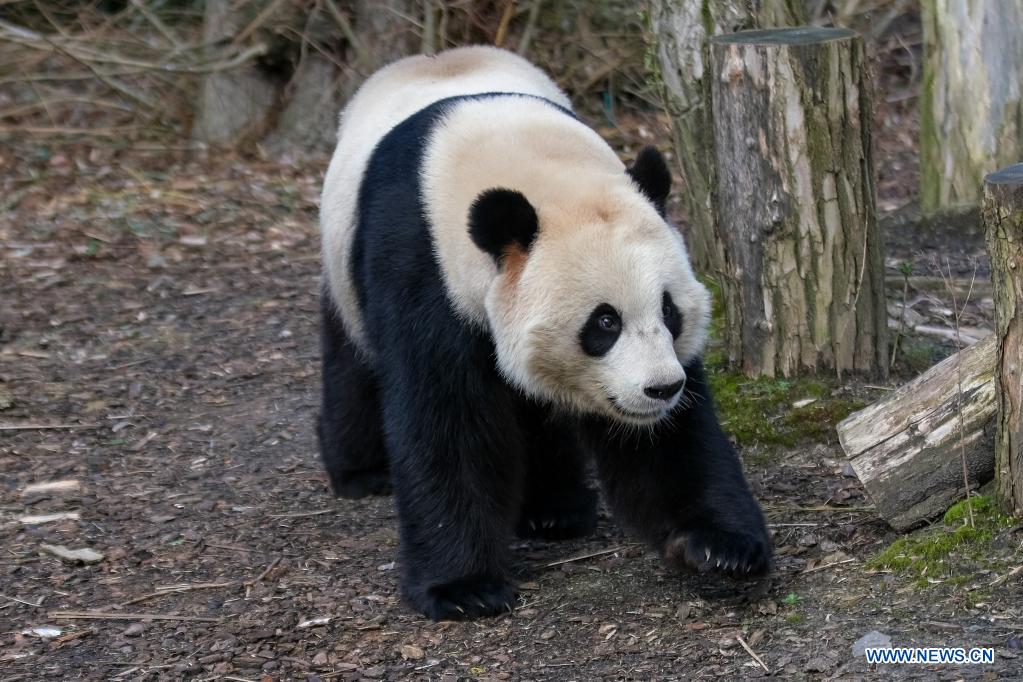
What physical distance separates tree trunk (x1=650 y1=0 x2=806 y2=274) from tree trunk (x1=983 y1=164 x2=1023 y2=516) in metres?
2.00

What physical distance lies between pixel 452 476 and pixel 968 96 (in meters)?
4.79

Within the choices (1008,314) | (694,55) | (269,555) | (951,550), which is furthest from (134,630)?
(694,55)

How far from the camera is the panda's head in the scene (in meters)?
3.62

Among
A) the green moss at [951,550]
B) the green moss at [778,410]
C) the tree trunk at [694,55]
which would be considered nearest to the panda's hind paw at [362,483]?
the green moss at [778,410]

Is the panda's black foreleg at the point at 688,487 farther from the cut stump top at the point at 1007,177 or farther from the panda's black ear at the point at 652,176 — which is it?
the cut stump top at the point at 1007,177

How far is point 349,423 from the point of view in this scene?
16.8 ft

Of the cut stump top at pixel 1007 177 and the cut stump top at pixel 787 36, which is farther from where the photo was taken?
the cut stump top at pixel 787 36

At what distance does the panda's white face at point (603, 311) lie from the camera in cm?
362

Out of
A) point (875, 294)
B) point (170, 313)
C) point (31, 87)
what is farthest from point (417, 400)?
point (31, 87)

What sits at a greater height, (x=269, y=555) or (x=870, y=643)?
(x=870, y=643)

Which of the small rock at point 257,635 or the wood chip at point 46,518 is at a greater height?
the wood chip at point 46,518

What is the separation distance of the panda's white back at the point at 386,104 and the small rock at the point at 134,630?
133 centimetres

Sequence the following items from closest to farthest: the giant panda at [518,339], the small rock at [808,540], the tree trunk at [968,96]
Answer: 1. the giant panda at [518,339]
2. the small rock at [808,540]
3. the tree trunk at [968,96]

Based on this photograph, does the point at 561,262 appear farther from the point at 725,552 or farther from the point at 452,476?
the point at 725,552
